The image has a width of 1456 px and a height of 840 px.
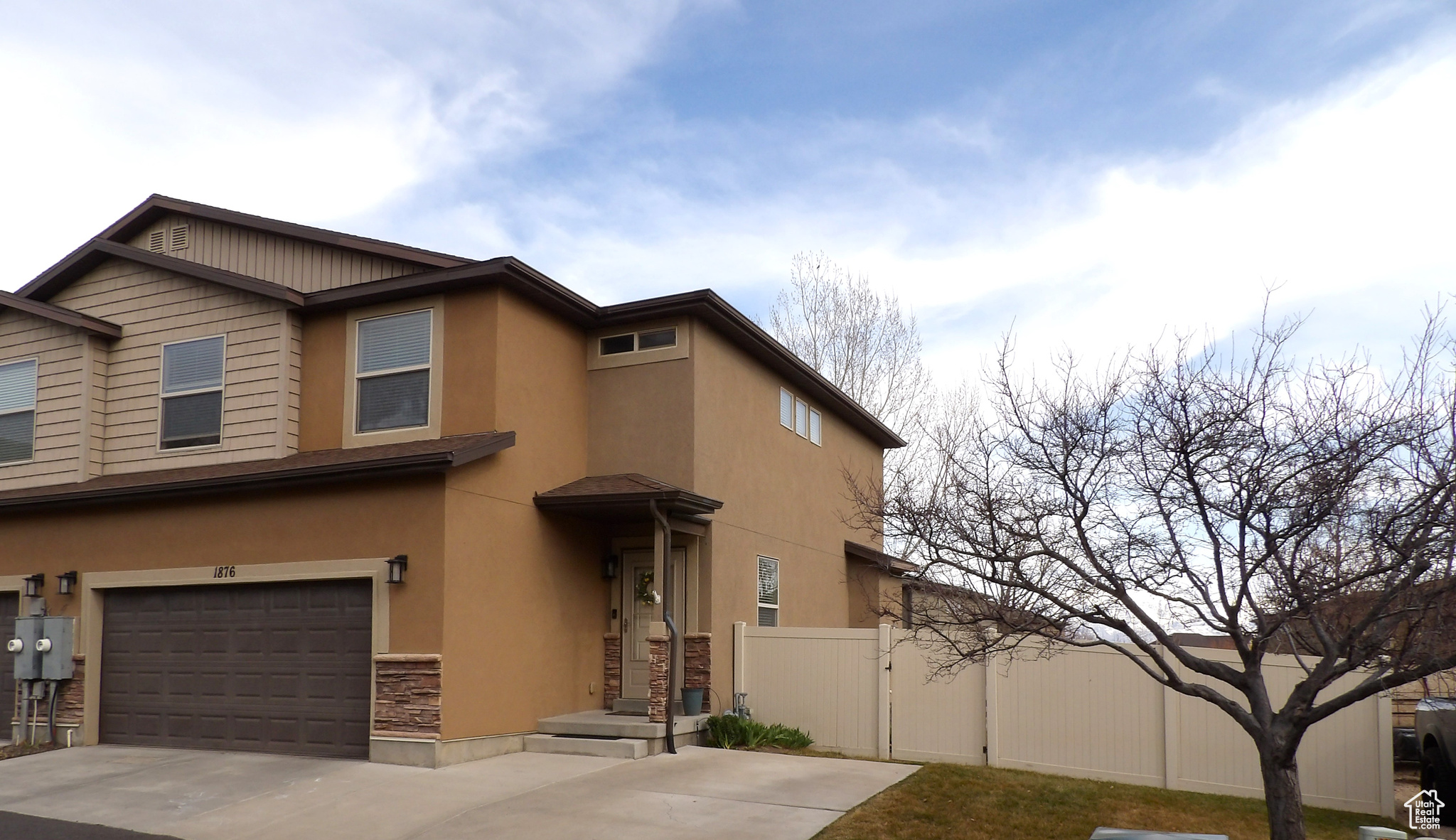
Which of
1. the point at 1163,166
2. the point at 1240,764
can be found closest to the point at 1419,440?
the point at 1163,166

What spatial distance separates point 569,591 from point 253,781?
441cm

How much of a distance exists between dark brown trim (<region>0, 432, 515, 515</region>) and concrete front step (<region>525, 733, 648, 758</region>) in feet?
11.5

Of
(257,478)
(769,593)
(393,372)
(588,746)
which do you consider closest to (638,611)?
(769,593)

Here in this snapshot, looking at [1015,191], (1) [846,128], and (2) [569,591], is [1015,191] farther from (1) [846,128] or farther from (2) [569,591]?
(2) [569,591]

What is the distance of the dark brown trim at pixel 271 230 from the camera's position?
1414 cm

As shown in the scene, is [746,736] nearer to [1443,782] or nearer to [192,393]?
[1443,782]

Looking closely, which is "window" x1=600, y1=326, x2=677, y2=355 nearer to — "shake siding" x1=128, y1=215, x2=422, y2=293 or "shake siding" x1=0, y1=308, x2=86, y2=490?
"shake siding" x1=128, y1=215, x2=422, y2=293

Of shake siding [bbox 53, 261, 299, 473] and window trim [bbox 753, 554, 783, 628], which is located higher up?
shake siding [bbox 53, 261, 299, 473]

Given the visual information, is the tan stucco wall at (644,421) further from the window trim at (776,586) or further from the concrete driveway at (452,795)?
the concrete driveway at (452,795)

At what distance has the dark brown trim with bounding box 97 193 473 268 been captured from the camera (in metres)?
14.1

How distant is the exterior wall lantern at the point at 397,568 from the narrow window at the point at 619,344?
4503mm

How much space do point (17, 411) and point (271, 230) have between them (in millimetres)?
5264

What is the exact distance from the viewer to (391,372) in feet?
45.9

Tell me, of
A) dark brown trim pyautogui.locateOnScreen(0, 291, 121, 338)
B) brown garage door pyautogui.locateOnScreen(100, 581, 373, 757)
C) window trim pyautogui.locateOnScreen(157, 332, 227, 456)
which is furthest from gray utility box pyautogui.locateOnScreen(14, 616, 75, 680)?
dark brown trim pyautogui.locateOnScreen(0, 291, 121, 338)
